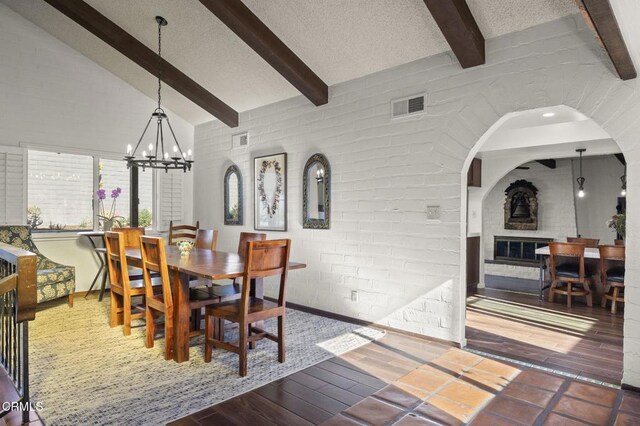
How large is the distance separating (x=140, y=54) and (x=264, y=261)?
11.6ft

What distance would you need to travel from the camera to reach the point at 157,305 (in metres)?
3.25

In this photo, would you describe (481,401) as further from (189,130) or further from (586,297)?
(189,130)

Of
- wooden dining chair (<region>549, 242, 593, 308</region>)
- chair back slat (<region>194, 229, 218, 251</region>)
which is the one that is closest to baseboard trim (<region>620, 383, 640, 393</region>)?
wooden dining chair (<region>549, 242, 593, 308</region>)

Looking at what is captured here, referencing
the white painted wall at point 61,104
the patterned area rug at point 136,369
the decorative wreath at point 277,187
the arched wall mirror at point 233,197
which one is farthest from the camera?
the arched wall mirror at point 233,197

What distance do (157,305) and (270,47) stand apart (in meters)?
2.63

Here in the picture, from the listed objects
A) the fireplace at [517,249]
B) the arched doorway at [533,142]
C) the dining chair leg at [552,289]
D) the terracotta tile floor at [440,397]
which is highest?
the arched doorway at [533,142]

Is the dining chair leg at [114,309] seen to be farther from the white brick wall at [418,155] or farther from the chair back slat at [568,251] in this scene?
the chair back slat at [568,251]

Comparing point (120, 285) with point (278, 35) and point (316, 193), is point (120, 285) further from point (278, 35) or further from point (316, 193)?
point (278, 35)

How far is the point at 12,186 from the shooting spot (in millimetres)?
4930

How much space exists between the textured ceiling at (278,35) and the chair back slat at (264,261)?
81.1 inches

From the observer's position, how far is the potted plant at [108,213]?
17.8 feet

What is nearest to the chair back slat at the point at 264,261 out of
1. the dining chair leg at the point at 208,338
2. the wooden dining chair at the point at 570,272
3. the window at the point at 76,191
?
the dining chair leg at the point at 208,338

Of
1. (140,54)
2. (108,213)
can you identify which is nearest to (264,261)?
(140,54)

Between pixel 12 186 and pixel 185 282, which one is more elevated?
pixel 12 186
